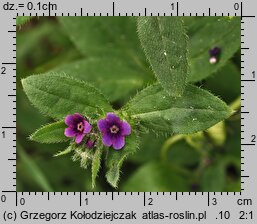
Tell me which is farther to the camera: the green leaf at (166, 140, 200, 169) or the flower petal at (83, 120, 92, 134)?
the green leaf at (166, 140, 200, 169)

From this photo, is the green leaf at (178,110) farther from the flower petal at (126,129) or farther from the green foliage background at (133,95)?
the green foliage background at (133,95)

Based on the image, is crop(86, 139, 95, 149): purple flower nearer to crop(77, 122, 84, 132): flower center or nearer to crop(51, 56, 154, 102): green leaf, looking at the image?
crop(77, 122, 84, 132): flower center

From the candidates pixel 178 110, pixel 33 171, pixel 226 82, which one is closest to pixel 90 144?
pixel 178 110

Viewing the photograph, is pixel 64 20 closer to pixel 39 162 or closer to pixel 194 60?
pixel 194 60

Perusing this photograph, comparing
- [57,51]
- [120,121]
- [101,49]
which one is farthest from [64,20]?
[120,121]

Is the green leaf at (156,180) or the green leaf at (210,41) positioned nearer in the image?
the green leaf at (210,41)

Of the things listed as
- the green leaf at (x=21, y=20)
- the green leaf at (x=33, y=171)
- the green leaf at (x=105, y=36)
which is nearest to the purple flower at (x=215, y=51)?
the green leaf at (x=105, y=36)

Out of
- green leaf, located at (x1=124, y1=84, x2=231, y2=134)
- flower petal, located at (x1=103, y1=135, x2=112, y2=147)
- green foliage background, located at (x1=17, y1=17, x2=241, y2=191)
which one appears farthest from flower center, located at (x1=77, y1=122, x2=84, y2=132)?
green foliage background, located at (x1=17, y1=17, x2=241, y2=191)
